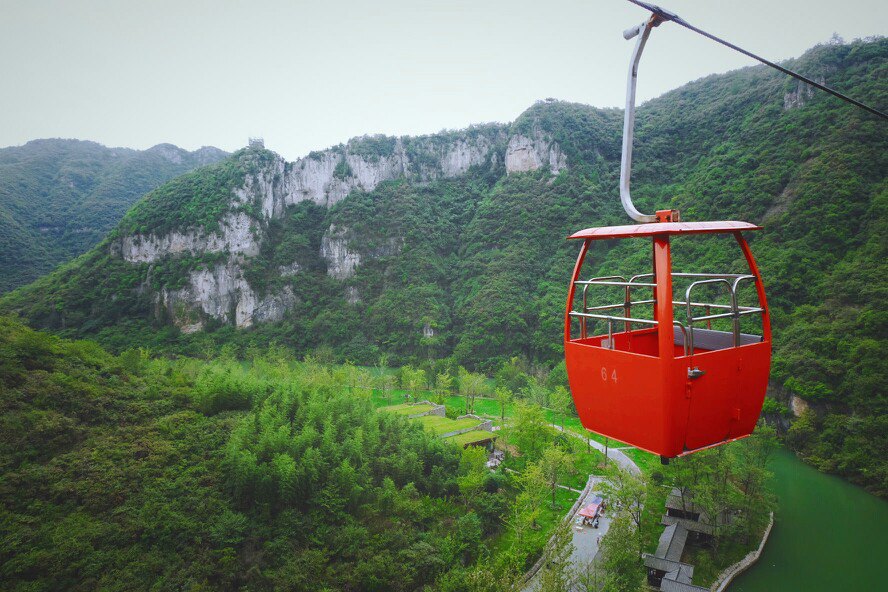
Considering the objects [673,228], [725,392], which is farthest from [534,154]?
[673,228]

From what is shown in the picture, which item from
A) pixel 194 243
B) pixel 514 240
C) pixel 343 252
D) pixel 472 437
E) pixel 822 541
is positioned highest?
pixel 194 243

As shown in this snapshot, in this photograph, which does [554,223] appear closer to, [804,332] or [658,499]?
[804,332]

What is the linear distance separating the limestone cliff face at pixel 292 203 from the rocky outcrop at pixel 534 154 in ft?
0.51

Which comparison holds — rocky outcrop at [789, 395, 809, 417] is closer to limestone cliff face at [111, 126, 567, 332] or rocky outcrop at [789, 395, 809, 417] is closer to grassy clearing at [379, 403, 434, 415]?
grassy clearing at [379, 403, 434, 415]

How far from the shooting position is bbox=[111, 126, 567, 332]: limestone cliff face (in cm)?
5847

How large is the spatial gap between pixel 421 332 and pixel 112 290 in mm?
38907

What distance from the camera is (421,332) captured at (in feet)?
176

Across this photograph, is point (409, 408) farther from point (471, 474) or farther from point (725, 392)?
point (725, 392)

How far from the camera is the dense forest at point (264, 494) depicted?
10.8 metres

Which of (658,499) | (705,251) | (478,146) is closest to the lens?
(658,499)

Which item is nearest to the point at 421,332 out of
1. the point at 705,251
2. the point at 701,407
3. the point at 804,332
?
the point at 705,251

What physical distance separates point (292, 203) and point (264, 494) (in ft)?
217

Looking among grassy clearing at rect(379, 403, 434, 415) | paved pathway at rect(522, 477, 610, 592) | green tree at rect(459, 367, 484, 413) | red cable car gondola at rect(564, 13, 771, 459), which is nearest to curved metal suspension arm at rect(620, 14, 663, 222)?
red cable car gondola at rect(564, 13, 771, 459)

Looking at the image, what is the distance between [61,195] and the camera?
72625 mm
